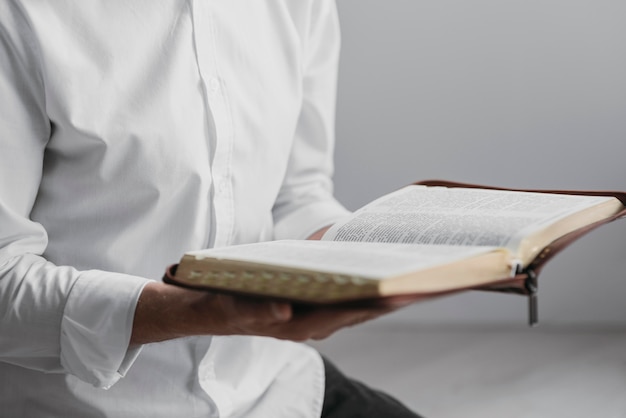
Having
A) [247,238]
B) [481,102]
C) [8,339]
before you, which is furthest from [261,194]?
[481,102]

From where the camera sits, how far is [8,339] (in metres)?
0.80

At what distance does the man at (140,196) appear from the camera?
778 mm

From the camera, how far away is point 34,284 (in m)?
0.78

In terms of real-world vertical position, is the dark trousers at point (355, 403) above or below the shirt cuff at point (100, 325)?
below

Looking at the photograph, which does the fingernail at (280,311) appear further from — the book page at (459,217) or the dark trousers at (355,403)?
the dark trousers at (355,403)

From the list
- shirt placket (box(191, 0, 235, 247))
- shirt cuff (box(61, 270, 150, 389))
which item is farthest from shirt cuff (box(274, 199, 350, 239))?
shirt cuff (box(61, 270, 150, 389))

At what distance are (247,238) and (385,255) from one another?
1.36 ft

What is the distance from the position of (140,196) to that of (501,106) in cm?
111

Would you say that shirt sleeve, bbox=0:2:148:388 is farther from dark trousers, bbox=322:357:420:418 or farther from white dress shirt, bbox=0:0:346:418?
dark trousers, bbox=322:357:420:418

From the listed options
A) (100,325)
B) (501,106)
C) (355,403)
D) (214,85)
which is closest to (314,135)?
(214,85)

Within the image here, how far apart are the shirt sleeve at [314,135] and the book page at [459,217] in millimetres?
281

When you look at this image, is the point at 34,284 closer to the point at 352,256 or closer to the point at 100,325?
the point at 100,325

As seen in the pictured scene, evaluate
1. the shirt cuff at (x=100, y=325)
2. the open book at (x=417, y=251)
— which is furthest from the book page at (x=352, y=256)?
the shirt cuff at (x=100, y=325)

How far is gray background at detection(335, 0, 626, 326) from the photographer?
5.69ft
